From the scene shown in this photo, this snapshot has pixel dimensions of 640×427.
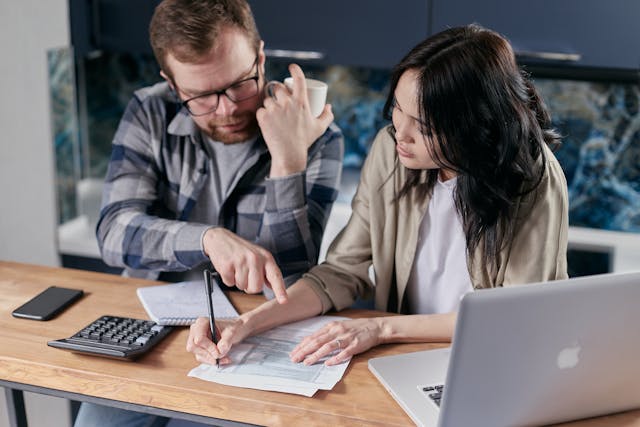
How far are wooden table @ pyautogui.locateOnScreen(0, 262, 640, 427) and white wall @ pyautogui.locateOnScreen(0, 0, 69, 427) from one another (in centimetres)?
120

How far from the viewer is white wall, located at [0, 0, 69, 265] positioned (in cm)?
252

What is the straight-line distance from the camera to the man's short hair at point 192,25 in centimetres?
169

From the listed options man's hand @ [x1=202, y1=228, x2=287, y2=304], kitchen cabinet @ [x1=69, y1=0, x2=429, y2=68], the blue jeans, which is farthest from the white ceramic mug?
the blue jeans

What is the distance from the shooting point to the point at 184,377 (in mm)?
1286

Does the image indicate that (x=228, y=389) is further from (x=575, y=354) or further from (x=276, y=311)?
→ (x=575, y=354)

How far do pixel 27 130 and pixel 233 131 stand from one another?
1.09 metres

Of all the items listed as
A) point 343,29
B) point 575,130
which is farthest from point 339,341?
point 575,130

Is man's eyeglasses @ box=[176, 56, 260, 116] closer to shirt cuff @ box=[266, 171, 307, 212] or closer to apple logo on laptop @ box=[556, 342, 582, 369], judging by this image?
shirt cuff @ box=[266, 171, 307, 212]

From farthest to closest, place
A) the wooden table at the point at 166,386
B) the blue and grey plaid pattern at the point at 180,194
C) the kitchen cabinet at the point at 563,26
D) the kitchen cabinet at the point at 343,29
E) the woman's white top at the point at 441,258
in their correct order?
1. the kitchen cabinet at the point at 343,29
2. the kitchen cabinet at the point at 563,26
3. the blue and grey plaid pattern at the point at 180,194
4. the woman's white top at the point at 441,258
5. the wooden table at the point at 166,386

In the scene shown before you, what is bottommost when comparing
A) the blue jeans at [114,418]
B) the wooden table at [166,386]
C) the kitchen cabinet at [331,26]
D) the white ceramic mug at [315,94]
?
the blue jeans at [114,418]

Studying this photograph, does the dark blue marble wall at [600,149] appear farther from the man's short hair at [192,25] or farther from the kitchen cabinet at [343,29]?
the man's short hair at [192,25]

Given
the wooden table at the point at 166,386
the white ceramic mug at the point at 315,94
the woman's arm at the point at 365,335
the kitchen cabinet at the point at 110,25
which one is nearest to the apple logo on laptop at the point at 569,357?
the wooden table at the point at 166,386

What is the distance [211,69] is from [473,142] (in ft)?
1.99

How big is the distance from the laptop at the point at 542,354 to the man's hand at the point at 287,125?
0.72 meters
